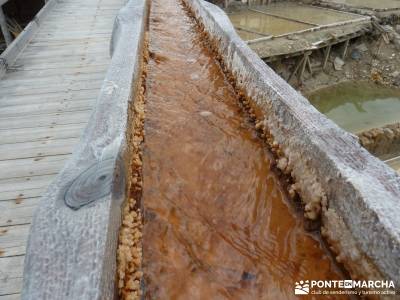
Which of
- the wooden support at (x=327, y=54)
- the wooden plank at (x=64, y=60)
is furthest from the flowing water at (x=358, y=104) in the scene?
the wooden plank at (x=64, y=60)

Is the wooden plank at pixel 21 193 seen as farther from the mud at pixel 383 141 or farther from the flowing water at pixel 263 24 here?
the flowing water at pixel 263 24

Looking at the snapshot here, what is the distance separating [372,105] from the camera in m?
13.3

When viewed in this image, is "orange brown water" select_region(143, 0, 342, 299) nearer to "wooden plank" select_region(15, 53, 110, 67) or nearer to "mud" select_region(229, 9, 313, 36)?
"wooden plank" select_region(15, 53, 110, 67)

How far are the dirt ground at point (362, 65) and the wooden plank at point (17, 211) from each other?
42.7ft

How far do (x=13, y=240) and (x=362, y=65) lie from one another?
16.4m

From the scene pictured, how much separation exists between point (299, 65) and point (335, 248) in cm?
1251

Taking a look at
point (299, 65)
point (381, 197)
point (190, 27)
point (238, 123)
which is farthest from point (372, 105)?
point (381, 197)

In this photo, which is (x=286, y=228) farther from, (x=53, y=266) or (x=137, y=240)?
(x=53, y=266)

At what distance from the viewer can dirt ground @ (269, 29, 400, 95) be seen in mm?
13812

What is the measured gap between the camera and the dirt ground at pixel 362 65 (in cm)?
1381

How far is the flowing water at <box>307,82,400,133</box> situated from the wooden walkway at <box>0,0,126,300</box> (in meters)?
10.1

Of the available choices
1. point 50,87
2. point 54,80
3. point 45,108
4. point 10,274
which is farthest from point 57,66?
point 10,274

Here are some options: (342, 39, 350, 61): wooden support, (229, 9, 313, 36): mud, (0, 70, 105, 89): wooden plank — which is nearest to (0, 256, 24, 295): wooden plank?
(0, 70, 105, 89): wooden plank

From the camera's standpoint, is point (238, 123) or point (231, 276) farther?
point (238, 123)
